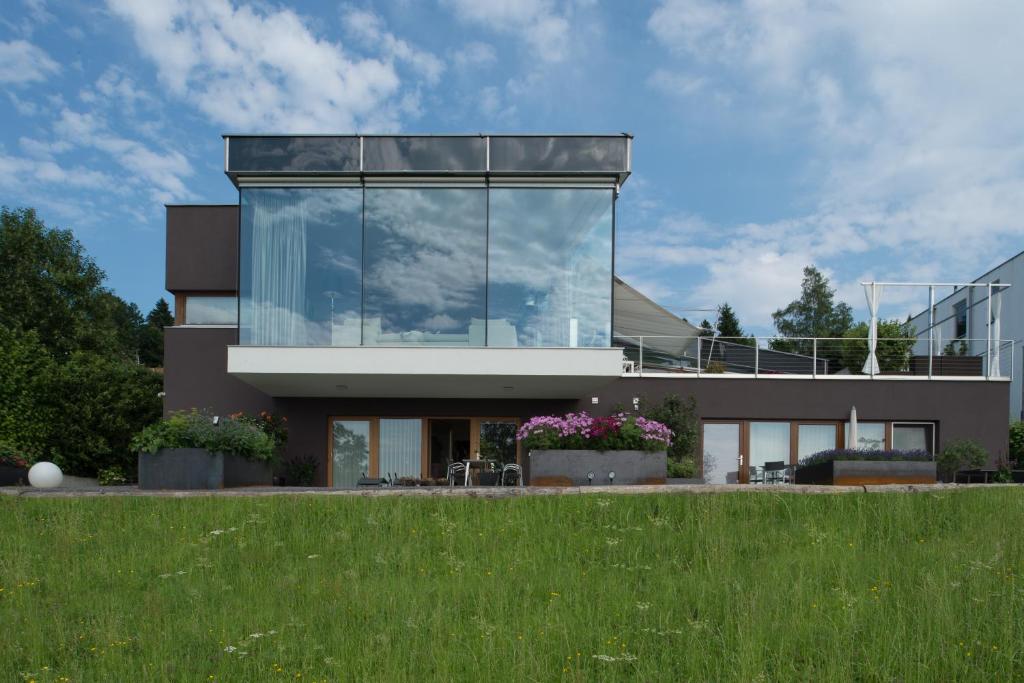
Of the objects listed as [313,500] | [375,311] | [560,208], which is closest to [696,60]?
[560,208]

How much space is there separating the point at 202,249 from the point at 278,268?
449 centimetres

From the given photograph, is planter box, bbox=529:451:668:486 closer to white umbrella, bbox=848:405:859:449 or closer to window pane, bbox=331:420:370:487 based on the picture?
window pane, bbox=331:420:370:487

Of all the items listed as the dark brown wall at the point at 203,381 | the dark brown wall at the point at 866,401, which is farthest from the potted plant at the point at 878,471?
the dark brown wall at the point at 203,381

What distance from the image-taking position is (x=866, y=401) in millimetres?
17781

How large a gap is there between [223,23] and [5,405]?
38.7ft

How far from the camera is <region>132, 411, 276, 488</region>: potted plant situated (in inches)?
472

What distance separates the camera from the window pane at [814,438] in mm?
17969

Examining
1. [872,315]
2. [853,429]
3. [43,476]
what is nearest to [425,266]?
[43,476]

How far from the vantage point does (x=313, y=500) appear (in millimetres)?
9891

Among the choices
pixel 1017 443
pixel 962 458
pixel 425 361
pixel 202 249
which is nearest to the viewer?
pixel 425 361

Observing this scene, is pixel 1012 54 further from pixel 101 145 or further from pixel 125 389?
pixel 125 389

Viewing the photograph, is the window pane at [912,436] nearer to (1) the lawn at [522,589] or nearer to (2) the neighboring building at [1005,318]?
(2) the neighboring building at [1005,318]

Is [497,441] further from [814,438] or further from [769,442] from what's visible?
[814,438]

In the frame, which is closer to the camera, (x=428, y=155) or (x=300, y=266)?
(x=428, y=155)
